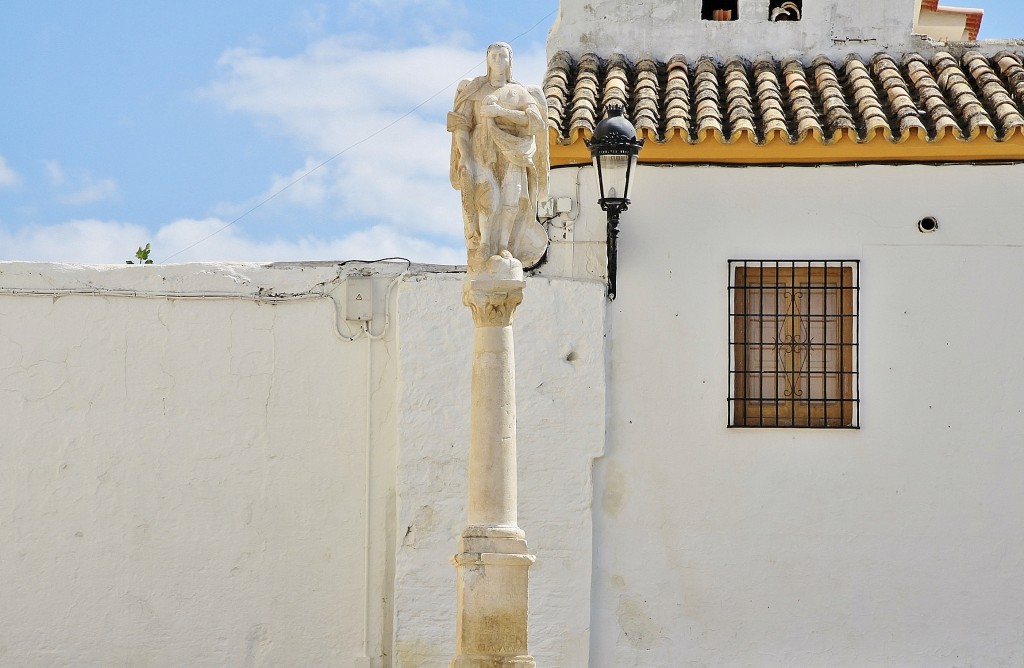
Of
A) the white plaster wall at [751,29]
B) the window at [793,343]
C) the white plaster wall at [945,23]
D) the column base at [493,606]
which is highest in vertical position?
the white plaster wall at [945,23]


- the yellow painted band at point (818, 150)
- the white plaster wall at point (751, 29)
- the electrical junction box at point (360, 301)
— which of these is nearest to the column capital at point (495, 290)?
the yellow painted band at point (818, 150)

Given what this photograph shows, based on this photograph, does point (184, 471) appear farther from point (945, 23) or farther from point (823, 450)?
point (945, 23)

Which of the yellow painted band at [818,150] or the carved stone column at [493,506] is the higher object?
the yellow painted band at [818,150]

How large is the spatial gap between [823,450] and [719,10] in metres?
3.52

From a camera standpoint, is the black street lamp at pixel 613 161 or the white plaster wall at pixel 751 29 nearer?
the black street lamp at pixel 613 161

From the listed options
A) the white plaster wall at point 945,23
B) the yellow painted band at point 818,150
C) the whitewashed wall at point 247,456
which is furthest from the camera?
the white plaster wall at point 945,23

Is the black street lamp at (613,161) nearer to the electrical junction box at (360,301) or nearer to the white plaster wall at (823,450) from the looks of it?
the white plaster wall at (823,450)

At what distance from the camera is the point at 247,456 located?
10758 mm

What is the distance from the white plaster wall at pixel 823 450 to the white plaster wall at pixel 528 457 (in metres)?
0.18

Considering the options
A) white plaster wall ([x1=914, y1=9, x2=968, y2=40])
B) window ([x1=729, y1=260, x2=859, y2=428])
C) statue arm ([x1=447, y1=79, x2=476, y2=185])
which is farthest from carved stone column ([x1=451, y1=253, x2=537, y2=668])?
white plaster wall ([x1=914, y1=9, x2=968, y2=40])

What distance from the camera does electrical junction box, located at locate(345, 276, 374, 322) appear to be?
1080 centimetres

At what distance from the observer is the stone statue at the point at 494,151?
8.05 m

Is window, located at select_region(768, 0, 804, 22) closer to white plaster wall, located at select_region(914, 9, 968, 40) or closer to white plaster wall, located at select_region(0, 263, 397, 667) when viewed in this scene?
white plaster wall, located at select_region(0, 263, 397, 667)

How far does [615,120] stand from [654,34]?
1999 mm
